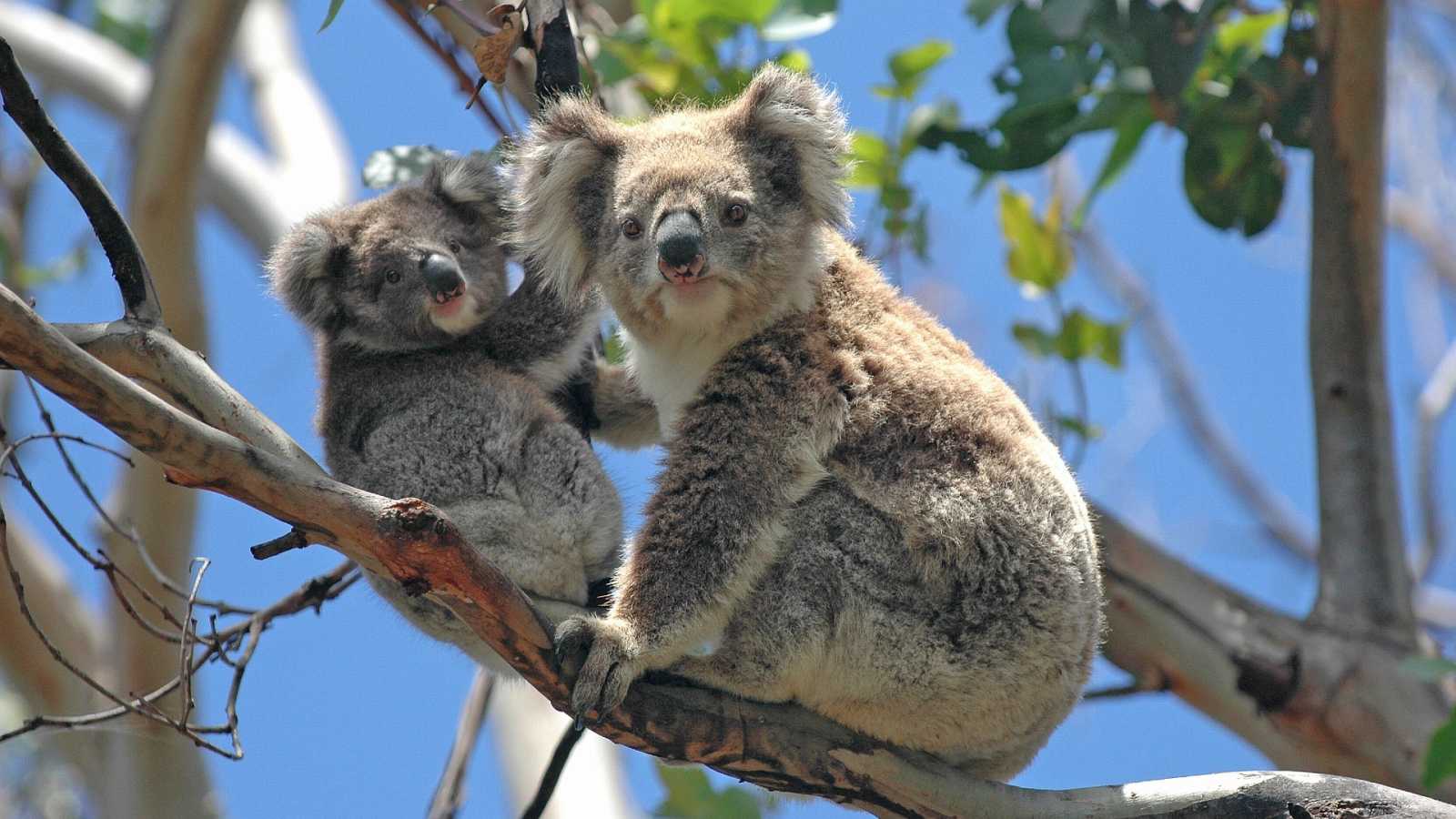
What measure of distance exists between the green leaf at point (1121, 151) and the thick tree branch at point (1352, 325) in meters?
0.69

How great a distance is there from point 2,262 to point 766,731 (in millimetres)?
7549

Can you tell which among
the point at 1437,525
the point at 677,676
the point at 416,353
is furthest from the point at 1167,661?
the point at 1437,525

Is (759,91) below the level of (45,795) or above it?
below

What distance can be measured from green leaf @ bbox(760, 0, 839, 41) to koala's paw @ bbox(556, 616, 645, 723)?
260 centimetres

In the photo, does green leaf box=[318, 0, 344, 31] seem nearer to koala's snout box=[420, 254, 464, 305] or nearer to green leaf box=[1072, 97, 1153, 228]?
koala's snout box=[420, 254, 464, 305]

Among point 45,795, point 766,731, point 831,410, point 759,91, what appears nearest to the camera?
point 766,731

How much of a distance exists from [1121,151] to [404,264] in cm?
300

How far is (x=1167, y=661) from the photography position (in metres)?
5.20

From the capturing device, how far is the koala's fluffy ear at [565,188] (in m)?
3.76

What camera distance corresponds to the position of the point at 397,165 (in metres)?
4.48

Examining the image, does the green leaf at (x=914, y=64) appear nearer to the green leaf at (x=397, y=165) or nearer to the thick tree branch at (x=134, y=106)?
the green leaf at (x=397, y=165)

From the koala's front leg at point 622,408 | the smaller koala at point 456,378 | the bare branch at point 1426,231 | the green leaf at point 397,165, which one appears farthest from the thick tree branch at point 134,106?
the bare branch at point 1426,231

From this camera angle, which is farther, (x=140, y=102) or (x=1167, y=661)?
(x=140, y=102)

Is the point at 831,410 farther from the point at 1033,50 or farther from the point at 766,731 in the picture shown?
the point at 1033,50
